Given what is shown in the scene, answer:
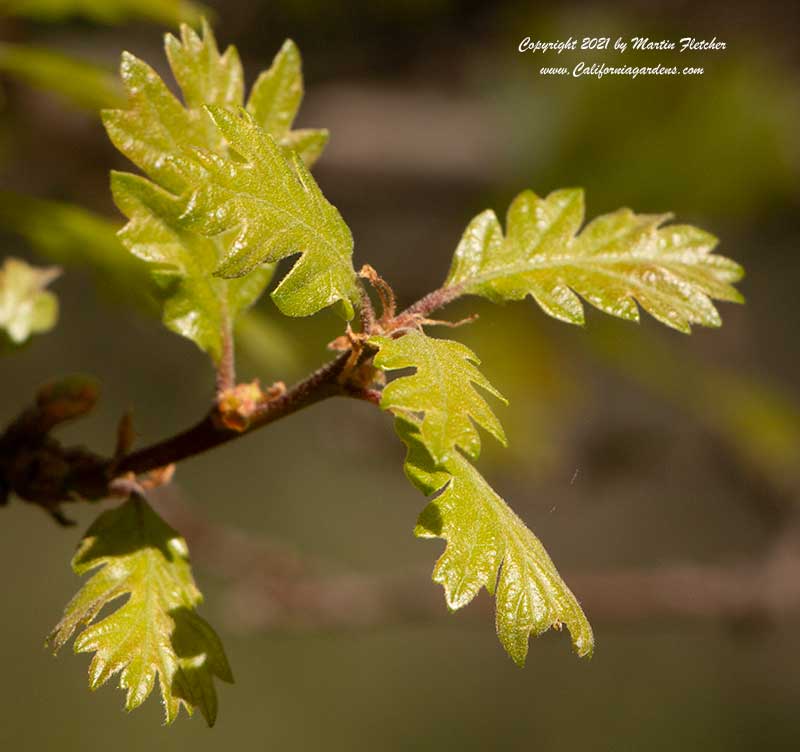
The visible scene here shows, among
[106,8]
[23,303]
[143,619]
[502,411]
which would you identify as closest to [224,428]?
[143,619]

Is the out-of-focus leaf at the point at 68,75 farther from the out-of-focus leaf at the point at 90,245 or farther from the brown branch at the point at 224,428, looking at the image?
the brown branch at the point at 224,428

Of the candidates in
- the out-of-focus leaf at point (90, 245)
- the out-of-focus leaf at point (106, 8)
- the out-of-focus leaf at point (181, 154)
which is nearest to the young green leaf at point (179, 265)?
the out-of-focus leaf at point (181, 154)

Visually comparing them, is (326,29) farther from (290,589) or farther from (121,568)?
(121,568)

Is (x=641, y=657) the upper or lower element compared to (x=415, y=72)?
lower

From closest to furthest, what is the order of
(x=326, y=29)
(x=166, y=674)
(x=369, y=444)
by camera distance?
(x=166, y=674)
(x=369, y=444)
(x=326, y=29)

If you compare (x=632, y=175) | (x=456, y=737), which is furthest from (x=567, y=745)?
(x=632, y=175)

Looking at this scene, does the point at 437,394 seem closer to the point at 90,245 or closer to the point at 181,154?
the point at 181,154

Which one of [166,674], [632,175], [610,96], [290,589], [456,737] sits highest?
[610,96]

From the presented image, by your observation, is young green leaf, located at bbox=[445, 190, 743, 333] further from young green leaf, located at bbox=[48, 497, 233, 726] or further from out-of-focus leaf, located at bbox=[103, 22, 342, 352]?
young green leaf, located at bbox=[48, 497, 233, 726]
